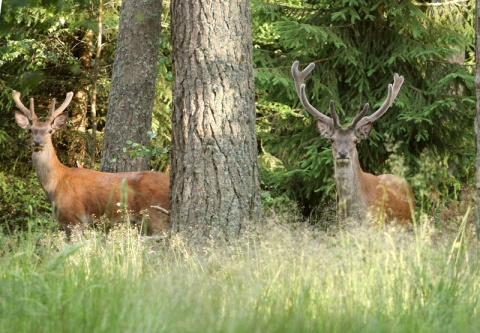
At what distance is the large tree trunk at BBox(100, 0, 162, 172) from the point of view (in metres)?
10.6

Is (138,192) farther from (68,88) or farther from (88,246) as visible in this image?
(68,88)

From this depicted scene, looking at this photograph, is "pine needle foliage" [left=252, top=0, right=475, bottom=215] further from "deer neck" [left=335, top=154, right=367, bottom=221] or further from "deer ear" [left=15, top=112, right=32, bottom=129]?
"deer ear" [left=15, top=112, right=32, bottom=129]

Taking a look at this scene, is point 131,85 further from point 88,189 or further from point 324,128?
point 324,128

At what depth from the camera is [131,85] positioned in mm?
10641

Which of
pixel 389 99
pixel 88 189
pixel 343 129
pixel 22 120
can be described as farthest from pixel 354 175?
pixel 22 120

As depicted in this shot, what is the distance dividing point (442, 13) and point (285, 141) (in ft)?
8.91

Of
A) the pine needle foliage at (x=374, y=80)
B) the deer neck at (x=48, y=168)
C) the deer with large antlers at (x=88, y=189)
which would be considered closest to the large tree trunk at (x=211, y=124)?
the deer with large antlers at (x=88, y=189)

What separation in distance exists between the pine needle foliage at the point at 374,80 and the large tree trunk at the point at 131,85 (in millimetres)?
1620

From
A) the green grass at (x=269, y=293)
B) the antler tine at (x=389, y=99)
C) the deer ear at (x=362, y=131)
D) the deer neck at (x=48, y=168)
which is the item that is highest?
the antler tine at (x=389, y=99)

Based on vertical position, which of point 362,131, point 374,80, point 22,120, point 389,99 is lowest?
point 362,131

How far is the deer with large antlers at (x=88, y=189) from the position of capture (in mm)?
9797

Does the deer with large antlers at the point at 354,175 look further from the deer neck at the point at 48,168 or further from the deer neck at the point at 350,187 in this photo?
the deer neck at the point at 48,168

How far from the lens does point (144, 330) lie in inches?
148

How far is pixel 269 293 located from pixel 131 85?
20.5 ft
